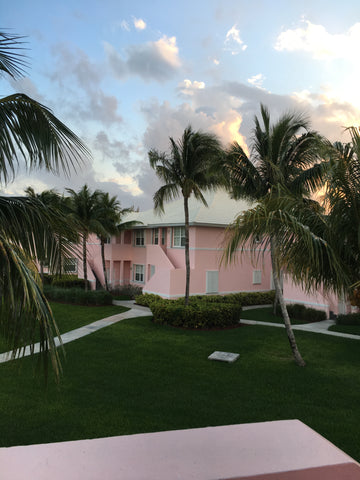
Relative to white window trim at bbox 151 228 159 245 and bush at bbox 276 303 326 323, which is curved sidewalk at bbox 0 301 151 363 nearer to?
white window trim at bbox 151 228 159 245

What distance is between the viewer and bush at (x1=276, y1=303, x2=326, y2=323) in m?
20.5

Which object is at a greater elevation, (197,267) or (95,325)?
(197,267)

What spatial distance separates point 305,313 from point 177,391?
13.5 m

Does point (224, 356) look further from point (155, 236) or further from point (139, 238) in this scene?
point (139, 238)

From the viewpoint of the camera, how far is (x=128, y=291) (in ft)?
98.0

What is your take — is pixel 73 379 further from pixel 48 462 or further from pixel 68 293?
pixel 68 293

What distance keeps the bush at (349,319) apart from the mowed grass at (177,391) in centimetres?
390

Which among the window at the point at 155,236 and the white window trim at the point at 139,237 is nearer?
the window at the point at 155,236

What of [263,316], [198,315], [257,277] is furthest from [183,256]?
[198,315]

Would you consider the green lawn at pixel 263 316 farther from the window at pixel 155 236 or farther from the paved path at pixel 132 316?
the window at pixel 155 236

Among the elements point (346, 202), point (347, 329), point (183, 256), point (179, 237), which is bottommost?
point (347, 329)

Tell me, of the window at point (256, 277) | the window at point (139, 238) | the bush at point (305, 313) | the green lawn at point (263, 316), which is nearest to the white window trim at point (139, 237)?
the window at point (139, 238)

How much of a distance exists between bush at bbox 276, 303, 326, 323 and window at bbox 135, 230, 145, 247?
14.6 m

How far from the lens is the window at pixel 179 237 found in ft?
85.1
